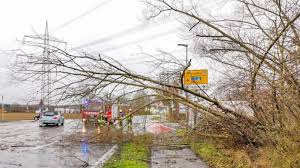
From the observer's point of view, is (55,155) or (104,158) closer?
(104,158)

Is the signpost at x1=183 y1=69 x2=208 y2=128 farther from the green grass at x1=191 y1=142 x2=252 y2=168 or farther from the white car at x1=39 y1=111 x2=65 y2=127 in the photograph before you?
the white car at x1=39 y1=111 x2=65 y2=127

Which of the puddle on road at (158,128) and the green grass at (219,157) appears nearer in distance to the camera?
the green grass at (219,157)

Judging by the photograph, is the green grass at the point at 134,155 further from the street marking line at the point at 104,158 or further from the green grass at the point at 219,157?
the green grass at the point at 219,157

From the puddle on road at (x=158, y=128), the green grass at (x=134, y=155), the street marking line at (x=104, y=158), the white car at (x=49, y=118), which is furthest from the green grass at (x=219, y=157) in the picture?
the white car at (x=49, y=118)

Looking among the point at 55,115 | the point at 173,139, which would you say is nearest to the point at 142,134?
the point at 173,139

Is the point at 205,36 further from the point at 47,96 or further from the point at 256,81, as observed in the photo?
the point at 47,96

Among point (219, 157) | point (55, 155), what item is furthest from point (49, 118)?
point (219, 157)

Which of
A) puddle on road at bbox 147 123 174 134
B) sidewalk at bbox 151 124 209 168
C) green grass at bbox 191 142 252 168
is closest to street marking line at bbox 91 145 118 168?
sidewalk at bbox 151 124 209 168

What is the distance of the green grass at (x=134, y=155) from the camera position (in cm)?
1263

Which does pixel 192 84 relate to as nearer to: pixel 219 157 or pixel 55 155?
pixel 219 157

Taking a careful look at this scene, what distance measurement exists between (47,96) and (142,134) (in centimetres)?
371

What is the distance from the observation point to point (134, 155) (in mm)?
Result: 14711

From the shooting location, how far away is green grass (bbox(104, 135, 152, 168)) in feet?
41.4

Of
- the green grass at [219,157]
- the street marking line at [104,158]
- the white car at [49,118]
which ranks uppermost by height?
the white car at [49,118]
